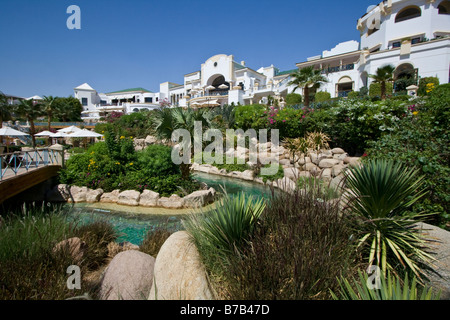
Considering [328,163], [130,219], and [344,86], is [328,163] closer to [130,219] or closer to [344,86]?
[130,219]

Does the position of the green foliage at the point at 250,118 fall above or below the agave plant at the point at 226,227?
above

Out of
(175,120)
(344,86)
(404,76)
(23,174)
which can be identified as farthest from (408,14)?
(23,174)

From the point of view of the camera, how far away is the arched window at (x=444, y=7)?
2572cm

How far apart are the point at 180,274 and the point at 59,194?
29.6 feet

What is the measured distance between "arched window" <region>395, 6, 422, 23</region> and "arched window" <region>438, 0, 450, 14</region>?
214 centimetres

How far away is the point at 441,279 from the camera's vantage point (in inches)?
102

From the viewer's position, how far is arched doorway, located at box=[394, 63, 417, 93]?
2116 cm

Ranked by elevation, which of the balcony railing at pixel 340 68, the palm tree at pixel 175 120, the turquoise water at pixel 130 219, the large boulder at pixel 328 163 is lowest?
the turquoise water at pixel 130 219

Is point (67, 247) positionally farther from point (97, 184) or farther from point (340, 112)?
point (340, 112)

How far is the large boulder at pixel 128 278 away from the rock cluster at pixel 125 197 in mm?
4737

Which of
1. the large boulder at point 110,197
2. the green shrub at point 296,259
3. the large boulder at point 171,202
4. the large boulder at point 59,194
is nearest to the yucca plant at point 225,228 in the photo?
the green shrub at point 296,259

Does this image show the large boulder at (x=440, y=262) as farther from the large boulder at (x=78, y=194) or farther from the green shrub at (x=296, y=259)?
the large boulder at (x=78, y=194)
